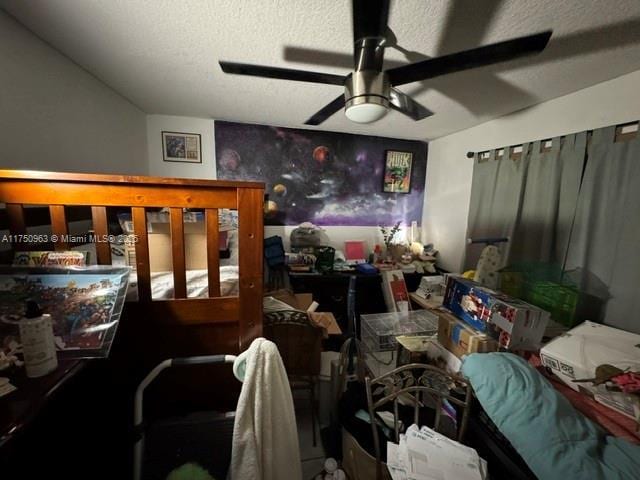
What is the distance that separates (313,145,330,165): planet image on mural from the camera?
2.71 metres

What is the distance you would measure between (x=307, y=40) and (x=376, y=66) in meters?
0.43

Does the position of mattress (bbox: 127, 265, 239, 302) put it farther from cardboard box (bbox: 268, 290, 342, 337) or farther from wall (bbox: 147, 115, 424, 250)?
wall (bbox: 147, 115, 424, 250)

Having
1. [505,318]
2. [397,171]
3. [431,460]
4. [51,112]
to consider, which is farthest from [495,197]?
[51,112]

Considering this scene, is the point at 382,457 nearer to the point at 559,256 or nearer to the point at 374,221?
the point at 559,256

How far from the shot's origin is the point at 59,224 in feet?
2.80

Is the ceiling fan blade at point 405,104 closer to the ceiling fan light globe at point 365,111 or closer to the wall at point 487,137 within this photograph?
the ceiling fan light globe at point 365,111

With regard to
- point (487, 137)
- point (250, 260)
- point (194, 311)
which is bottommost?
point (194, 311)

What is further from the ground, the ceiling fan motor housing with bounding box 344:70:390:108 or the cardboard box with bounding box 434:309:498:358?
the ceiling fan motor housing with bounding box 344:70:390:108

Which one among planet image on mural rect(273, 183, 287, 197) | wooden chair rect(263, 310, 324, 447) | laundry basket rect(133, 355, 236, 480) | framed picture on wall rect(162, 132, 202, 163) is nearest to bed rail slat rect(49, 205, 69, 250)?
laundry basket rect(133, 355, 236, 480)

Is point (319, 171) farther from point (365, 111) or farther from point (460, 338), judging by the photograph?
point (460, 338)

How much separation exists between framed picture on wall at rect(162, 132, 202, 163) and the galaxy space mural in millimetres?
203

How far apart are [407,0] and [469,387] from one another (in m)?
1.63

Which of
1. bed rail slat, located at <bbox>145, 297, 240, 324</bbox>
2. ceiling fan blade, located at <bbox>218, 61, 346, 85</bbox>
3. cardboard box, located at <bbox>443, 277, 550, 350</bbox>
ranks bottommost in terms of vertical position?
cardboard box, located at <bbox>443, 277, 550, 350</bbox>

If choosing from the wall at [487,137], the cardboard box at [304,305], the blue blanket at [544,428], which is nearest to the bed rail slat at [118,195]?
the cardboard box at [304,305]
